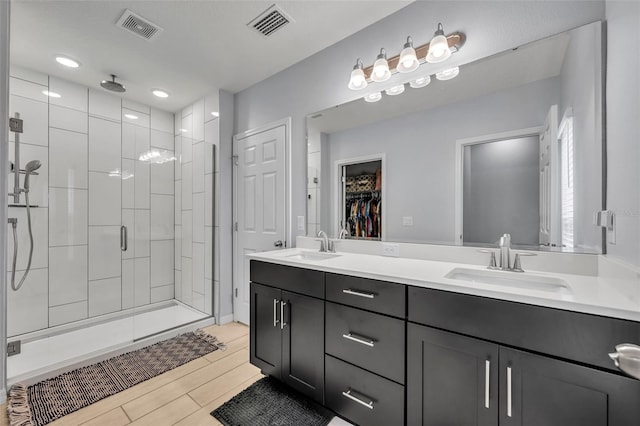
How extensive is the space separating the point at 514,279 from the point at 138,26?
2846mm

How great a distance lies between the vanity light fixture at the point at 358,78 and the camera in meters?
1.90

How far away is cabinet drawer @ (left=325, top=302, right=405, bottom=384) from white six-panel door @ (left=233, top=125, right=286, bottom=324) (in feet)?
4.00

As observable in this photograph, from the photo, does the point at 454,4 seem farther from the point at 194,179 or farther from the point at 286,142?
the point at 194,179

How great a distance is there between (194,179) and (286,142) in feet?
4.46

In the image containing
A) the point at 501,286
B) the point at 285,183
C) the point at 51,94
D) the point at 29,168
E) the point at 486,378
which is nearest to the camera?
the point at 486,378

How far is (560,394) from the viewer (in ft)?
2.85

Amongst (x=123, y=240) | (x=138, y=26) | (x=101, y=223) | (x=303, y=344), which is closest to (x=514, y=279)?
(x=303, y=344)

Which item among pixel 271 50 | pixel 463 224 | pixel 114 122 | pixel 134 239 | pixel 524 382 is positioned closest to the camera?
pixel 524 382

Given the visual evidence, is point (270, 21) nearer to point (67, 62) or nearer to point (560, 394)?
point (67, 62)

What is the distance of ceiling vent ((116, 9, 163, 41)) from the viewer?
187 cm

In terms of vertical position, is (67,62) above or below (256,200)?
above

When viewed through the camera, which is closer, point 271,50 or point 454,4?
point 454,4

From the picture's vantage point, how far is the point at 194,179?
3.17 m

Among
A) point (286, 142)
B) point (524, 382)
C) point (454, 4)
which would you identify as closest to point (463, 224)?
point (524, 382)
